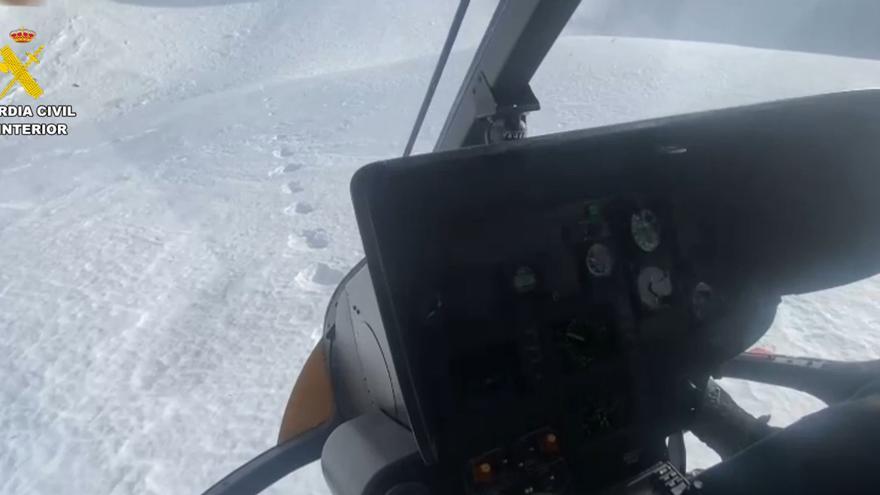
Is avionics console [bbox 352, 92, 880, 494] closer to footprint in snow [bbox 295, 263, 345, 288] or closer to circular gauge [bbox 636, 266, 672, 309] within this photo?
circular gauge [bbox 636, 266, 672, 309]

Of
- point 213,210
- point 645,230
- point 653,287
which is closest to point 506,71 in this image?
point 645,230

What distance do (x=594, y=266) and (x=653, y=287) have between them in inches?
6.8

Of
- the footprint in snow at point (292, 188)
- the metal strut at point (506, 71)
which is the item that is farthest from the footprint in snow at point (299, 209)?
the metal strut at point (506, 71)

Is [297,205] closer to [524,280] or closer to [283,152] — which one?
[283,152]

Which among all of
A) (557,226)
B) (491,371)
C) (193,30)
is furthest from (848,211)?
(193,30)

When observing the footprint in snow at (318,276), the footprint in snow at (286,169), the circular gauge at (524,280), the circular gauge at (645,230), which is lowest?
the circular gauge at (524,280)

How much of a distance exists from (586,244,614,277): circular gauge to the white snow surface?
1.14 metres

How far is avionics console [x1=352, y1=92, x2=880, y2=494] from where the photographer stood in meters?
1.22

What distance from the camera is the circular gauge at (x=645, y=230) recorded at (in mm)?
1509

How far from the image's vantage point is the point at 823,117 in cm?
163

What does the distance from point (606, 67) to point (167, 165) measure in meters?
4.70

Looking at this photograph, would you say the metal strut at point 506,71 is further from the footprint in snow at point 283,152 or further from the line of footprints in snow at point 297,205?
the footprint in snow at point 283,152

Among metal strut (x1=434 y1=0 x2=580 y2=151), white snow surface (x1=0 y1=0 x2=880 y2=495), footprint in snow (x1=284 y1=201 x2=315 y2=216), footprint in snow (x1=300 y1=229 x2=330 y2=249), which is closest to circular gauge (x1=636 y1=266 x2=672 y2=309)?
metal strut (x1=434 y1=0 x2=580 y2=151)

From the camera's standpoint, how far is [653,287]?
1500mm
